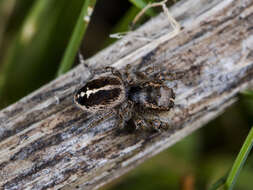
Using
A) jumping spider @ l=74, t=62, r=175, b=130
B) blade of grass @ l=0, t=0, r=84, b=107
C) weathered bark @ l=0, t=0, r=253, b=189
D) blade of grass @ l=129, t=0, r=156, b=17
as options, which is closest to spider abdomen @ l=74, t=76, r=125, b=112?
jumping spider @ l=74, t=62, r=175, b=130

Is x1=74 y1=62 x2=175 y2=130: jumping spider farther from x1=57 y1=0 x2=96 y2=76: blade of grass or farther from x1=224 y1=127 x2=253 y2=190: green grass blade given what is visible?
x1=224 y1=127 x2=253 y2=190: green grass blade

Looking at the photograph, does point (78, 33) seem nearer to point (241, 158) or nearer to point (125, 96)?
point (125, 96)

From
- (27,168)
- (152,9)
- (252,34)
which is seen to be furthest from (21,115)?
(252,34)

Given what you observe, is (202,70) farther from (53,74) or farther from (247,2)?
(53,74)

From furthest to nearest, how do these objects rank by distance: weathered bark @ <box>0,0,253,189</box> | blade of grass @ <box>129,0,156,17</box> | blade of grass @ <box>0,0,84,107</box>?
blade of grass @ <box>0,0,84,107</box>
blade of grass @ <box>129,0,156,17</box>
weathered bark @ <box>0,0,253,189</box>

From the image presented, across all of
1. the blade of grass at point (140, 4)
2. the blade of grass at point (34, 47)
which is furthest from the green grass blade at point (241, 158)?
the blade of grass at point (34, 47)

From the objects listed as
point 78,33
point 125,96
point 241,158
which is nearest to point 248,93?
point 241,158

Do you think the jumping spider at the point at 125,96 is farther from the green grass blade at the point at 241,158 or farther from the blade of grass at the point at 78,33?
the green grass blade at the point at 241,158
